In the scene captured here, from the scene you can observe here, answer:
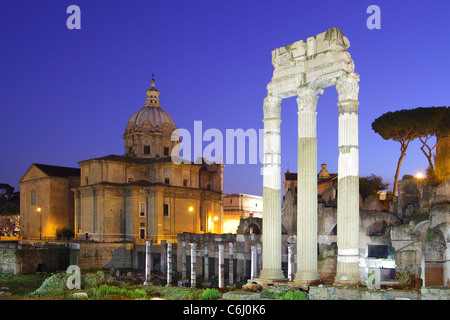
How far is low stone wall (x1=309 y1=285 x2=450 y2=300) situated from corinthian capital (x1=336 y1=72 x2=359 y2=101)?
252 inches

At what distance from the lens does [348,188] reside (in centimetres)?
1725

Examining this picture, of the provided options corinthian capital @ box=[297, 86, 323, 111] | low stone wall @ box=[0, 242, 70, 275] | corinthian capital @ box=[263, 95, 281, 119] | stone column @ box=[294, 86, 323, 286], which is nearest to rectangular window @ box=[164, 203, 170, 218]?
Result: low stone wall @ box=[0, 242, 70, 275]

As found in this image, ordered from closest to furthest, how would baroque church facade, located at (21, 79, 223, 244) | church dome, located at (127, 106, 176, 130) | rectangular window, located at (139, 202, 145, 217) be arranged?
baroque church facade, located at (21, 79, 223, 244), rectangular window, located at (139, 202, 145, 217), church dome, located at (127, 106, 176, 130)

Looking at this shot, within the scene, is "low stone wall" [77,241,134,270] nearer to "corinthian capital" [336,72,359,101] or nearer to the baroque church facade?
the baroque church facade

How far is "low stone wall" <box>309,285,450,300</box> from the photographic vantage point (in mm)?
13609

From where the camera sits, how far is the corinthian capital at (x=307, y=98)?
18969 millimetres

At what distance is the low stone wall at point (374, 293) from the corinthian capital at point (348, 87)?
21.0 ft

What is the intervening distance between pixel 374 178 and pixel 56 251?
34.2 meters

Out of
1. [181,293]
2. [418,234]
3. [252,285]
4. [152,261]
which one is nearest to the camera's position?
[181,293]

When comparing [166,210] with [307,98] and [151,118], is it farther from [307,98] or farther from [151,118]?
[307,98]

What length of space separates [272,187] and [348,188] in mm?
3886

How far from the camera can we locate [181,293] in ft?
56.8
